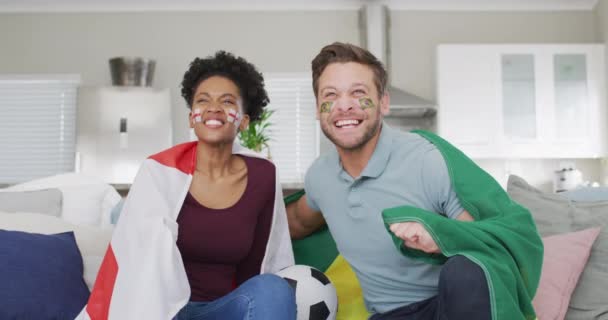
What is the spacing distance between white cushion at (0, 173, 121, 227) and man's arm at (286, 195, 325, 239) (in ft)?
2.46

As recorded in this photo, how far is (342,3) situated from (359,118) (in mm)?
4370

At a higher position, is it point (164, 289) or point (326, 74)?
point (326, 74)

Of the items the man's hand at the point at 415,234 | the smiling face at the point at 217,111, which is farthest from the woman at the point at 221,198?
the man's hand at the point at 415,234

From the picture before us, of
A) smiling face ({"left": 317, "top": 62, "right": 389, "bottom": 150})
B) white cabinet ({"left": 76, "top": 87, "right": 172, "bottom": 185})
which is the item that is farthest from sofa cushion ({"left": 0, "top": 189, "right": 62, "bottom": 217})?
white cabinet ({"left": 76, "top": 87, "right": 172, "bottom": 185})

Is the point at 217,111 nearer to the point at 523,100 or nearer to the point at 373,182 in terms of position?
the point at 373,182

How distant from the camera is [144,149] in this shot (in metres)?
5.29

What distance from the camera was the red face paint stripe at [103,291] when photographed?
1607 millimetres

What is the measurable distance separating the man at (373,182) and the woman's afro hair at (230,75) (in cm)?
34

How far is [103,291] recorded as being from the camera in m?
Answer: 1.63

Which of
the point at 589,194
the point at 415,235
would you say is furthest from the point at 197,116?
the point at 589,194

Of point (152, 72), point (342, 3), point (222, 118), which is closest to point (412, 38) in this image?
point (342, 3)

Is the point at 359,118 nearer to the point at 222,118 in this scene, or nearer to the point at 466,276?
the point at 222,118

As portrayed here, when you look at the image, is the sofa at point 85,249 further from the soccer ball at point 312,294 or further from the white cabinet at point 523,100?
the white cabinet at point 523,100

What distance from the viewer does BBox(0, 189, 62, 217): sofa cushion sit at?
223 centimetres
